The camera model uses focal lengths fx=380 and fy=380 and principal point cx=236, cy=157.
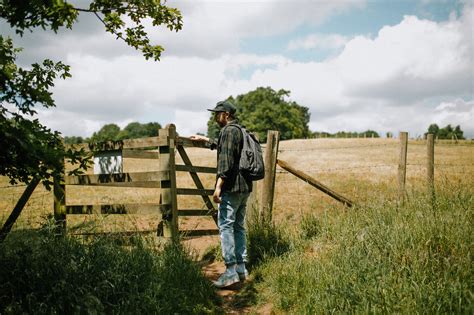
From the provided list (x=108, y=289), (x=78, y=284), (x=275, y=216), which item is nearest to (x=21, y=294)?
(x=78, y=284)

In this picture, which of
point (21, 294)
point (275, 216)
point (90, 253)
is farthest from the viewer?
point (275, 216)

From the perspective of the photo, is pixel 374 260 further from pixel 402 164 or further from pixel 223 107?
pixel 402 164

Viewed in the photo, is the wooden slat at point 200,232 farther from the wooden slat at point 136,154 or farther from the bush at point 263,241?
the wooden slat at point 136,154

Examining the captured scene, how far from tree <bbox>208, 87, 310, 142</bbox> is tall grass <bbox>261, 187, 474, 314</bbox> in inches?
2425

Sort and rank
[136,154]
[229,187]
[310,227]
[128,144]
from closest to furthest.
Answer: [229,187], [128,144], [136,154], [310,227]

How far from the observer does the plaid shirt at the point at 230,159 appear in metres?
5.08

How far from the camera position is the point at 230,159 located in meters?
5.08

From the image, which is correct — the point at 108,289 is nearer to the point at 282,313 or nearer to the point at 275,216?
the point at 282,313

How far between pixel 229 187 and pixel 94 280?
2.05 meters

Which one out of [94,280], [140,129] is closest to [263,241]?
[94,280]

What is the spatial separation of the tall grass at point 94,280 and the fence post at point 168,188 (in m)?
0.72

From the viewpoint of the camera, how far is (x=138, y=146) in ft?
19.2

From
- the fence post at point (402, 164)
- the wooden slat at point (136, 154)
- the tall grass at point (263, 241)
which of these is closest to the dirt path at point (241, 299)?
the tall grass at point (263, 241)

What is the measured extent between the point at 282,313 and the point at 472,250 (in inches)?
85.6
